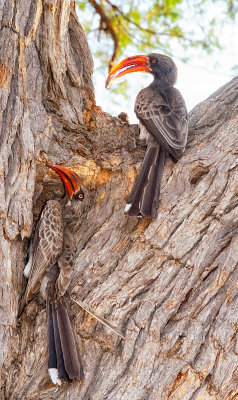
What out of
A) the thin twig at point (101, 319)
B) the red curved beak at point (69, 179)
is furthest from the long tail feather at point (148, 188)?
the thin twig at point (101, 319)

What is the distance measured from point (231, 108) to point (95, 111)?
110cm

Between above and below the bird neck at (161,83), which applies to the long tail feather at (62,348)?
below

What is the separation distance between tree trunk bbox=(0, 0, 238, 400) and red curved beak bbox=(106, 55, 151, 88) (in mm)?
611

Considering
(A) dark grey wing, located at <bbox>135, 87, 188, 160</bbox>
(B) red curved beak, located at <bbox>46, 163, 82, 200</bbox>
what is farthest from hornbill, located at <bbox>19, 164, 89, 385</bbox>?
(A) dark grey wing, located at <bbox>135, 87, 188, 160</bbox>

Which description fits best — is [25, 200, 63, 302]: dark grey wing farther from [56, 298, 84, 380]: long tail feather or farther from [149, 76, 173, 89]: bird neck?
[149, 76, 173, 89]: bird neck

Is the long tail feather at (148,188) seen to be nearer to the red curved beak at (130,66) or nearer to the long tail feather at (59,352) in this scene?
the long tail feather at (59,352)

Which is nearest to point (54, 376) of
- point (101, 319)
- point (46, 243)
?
point (101, 319)

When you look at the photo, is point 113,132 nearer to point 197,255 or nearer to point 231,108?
point 231,108

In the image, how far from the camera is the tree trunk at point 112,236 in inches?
115

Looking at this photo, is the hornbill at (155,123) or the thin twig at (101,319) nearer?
the thin twig at (101,319)

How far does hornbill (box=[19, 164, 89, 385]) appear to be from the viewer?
305 cm

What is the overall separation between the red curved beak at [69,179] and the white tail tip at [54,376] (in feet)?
4.81

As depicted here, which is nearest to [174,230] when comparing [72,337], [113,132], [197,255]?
[197,255]

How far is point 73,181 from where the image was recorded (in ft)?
13.6
